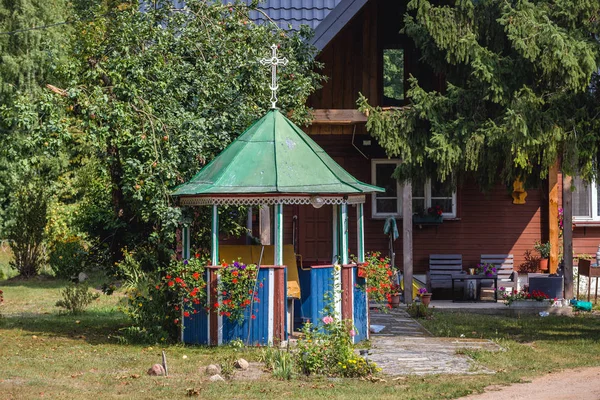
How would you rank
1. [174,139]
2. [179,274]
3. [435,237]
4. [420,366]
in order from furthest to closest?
1. [435,237]
2. [174,139]
3. [179,274]
4. [420,366]

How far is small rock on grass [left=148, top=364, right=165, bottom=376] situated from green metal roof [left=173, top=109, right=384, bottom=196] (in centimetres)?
265

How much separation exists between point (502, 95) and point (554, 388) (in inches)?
222

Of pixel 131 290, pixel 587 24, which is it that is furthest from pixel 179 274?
pixel 587 24

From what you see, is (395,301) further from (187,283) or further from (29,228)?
(29,228)

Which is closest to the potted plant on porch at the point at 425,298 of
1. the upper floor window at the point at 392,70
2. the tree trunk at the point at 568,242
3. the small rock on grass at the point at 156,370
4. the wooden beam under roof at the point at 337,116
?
the tree trunk at the point at 568,242

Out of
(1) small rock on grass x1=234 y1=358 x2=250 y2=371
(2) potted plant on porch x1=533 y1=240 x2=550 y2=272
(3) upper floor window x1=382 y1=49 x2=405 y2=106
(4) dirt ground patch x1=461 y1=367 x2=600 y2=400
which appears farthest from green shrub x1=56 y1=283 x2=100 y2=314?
(3) upper floor window x1=382 y1=49 x2=405 y2=106

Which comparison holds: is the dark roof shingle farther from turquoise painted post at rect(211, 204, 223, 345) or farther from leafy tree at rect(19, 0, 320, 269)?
turquoise painted post at rect(211, 204, 223, 345)

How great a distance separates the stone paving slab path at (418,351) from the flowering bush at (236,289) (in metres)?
1.77

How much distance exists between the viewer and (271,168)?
1282cm

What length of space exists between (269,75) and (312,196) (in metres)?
3.41

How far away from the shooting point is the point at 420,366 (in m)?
11.3

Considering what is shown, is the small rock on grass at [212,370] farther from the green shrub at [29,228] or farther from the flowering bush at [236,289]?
the green shrub at [29,228]

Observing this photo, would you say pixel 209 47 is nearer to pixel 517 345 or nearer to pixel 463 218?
pixel 517 345

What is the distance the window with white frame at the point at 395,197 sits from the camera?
21344 millimetres
